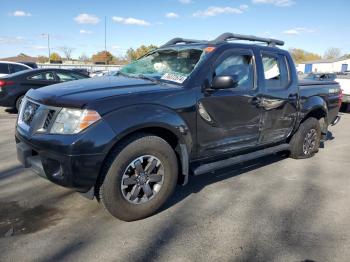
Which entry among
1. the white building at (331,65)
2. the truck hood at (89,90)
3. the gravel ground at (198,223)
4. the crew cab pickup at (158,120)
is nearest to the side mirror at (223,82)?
the crew cab pickup at (158,120)

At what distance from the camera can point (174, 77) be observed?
397 centimetres

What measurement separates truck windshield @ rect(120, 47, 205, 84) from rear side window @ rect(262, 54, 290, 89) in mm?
1148

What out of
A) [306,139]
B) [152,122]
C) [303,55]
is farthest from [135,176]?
[303,55]

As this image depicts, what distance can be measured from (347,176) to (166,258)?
363 centimetres

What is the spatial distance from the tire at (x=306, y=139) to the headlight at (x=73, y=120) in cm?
382

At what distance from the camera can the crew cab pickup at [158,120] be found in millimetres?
3092

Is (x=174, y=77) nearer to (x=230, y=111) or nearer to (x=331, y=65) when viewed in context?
(x=230, y=111)

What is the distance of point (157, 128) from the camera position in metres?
3.54

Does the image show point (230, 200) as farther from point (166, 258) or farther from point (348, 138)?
point (348, 138)

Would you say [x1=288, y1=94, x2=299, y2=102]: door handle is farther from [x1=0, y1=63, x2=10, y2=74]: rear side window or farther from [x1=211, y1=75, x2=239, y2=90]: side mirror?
[x1=0, y1=63, x2=10, y2=74]: rear side window

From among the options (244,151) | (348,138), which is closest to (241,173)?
(244,151)

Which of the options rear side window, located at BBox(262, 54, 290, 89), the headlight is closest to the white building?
rear side window, located at BBox(262, 54, 290, 89)

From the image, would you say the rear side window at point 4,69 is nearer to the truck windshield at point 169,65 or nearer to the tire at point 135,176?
the truck windshield at point 169,65

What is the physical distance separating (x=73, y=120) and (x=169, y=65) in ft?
5.44
